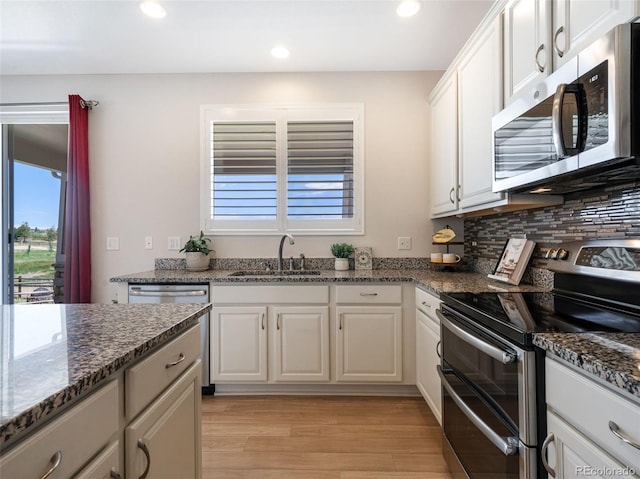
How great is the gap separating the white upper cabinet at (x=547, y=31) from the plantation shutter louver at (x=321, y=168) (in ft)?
4.70

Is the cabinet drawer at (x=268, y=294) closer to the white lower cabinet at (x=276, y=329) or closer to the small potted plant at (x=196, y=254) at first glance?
the white lower cabinet at (x=276, y=329)

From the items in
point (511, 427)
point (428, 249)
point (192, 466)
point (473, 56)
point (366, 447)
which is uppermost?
point (473, 56)

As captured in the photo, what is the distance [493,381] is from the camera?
1.14 metres

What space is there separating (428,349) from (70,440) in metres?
1.88

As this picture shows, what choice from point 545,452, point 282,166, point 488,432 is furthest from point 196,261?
point 545,452

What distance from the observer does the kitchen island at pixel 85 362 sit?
20.9 inches

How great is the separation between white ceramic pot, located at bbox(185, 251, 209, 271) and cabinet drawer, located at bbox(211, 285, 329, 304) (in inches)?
17.4

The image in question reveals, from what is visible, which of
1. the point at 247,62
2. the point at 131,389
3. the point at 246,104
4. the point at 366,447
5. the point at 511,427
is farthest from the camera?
the point at 246,104

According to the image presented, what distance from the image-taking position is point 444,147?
245 cm

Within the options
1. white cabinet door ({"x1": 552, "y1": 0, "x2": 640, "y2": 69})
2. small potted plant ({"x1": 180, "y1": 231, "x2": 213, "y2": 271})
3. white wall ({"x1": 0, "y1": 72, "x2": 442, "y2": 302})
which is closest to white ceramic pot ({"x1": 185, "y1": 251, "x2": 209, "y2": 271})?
small potted plant ({"x1": 180, "y1": 231, "x2": 213, "y2": 271})

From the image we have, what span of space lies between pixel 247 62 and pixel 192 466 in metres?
2.78

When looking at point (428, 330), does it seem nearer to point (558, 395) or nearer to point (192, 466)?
point (558, 395)

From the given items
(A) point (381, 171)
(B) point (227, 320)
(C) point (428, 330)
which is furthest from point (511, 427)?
(A) point (381, 171)

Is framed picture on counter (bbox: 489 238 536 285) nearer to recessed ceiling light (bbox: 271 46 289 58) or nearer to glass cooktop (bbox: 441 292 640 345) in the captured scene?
glass cooktop (bbox: 441 292 640 345)
